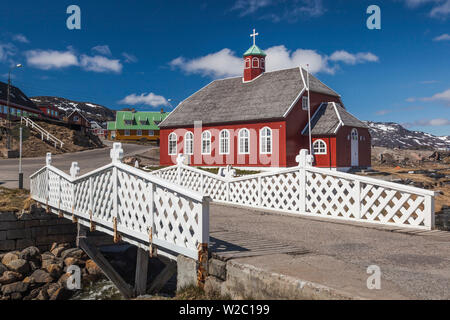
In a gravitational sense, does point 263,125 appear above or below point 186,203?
above

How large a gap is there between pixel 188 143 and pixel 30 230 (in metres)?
20.0

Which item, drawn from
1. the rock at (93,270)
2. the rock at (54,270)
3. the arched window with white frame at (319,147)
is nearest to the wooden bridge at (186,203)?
the rock at (93,270)

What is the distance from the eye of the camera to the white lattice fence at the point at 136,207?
19.4 feet

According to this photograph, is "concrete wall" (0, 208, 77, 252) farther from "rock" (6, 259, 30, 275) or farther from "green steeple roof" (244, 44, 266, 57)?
"green steeple roof" (244, 44, 266, 57)

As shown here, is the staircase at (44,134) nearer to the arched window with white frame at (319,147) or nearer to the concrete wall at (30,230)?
the arched window with white frame at (319,147)

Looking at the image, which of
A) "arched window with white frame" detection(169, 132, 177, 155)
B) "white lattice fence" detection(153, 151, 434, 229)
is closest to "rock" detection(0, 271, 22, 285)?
"white lattice fence" detection(153, 151, 434, 229)

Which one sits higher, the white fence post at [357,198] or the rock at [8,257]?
the white fence post at [357,198]

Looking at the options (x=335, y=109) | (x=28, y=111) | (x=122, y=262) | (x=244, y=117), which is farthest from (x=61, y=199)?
(x=28, y=111)

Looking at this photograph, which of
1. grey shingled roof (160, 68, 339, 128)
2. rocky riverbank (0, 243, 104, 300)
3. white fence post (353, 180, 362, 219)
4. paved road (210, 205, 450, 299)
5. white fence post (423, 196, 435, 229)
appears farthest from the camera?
grey shingled roof (160, 68, 339, 128)

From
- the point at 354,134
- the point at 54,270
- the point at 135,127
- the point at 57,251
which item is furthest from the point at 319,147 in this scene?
the point at 135,127

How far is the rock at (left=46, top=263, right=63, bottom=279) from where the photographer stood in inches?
490

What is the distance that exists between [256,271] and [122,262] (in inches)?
437

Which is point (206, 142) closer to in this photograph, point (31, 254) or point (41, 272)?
point (31, 254)

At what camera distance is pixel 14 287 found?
11.5m
